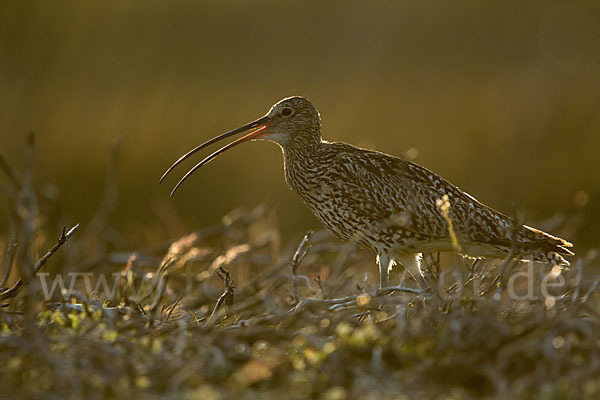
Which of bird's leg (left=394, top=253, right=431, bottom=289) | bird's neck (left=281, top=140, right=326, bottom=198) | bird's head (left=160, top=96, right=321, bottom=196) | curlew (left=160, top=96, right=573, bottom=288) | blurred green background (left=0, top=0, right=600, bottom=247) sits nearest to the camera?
curlew (left=160, top=96, right=573, bottom=288)

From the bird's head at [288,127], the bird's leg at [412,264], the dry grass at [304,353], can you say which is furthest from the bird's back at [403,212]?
the dry grass at [304,353]

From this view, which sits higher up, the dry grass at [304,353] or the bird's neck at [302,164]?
the bird's neck at [302,164]

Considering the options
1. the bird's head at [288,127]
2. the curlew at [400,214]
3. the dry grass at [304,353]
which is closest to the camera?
the dry grass at [304,353]

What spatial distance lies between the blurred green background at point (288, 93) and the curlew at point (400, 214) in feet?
13.3

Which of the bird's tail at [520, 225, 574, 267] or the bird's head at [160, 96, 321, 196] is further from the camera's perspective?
the bird's head at [160, 96, 321, 196]

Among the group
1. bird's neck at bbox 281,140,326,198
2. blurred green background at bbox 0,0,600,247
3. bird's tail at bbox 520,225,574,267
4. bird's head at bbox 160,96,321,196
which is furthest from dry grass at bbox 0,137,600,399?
blurred green background at bbox 0,0,600,247

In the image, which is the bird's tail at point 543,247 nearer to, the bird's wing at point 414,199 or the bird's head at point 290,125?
the bird's wing at point 414,199

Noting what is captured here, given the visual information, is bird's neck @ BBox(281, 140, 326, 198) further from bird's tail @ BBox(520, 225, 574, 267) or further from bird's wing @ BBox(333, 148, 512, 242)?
bird's tail @ BBox(520, 225, 574, 267)

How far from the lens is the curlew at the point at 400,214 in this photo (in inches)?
205

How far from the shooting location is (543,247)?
524cm

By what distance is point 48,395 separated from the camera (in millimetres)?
2820

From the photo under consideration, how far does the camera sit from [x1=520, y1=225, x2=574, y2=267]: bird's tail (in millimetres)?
5215

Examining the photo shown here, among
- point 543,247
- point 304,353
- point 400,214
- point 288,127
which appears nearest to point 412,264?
point 400,214

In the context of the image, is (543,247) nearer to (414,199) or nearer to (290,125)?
(414,199)
